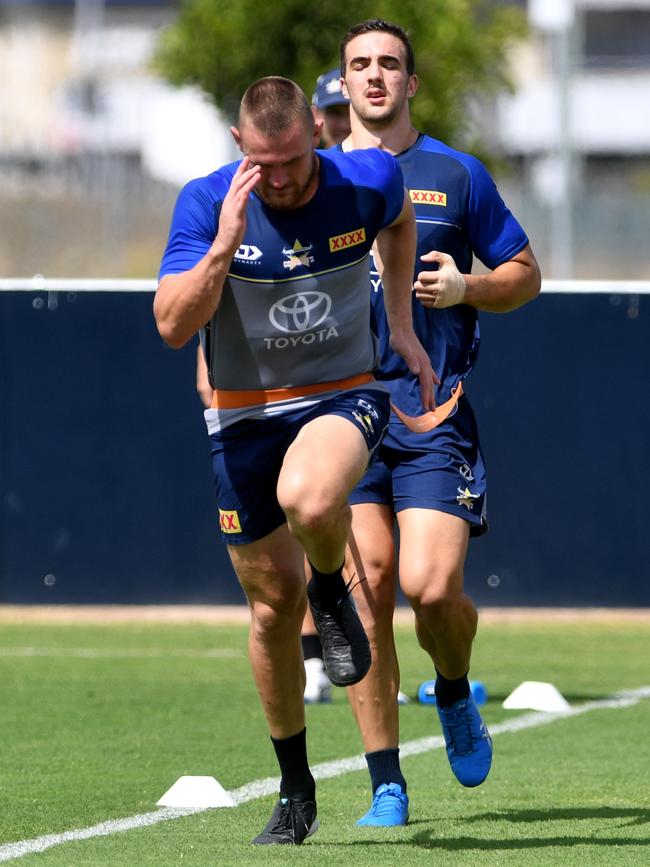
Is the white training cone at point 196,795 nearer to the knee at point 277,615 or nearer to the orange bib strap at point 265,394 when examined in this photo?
the knee at point 277,615

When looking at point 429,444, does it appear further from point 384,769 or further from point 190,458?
point 190,458

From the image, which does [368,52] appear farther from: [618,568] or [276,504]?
[618,568]

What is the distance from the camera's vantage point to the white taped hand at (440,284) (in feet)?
20.0

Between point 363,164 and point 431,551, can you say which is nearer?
point 363,164

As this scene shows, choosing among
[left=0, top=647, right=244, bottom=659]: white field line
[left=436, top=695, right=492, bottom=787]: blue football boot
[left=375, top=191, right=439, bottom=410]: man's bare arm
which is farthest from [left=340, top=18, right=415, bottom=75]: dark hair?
[left=0, top=647, right=244, bottom=659]: white field line

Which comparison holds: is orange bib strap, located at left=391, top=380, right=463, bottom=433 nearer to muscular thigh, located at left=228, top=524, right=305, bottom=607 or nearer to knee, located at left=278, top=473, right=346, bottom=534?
muscular thigh, located at left=228, top=524, right=305, bottom=607

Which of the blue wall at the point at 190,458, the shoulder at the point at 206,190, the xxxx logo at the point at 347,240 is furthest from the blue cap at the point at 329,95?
the blue wall at the point at 190,458

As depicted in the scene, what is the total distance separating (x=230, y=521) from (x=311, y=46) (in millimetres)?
16498

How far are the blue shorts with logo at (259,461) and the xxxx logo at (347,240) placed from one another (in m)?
0.46

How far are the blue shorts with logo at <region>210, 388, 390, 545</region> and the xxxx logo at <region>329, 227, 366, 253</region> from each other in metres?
0.46

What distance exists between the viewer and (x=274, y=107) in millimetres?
5387

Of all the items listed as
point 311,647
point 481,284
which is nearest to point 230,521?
point 481,284

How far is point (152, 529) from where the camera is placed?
44.4ft

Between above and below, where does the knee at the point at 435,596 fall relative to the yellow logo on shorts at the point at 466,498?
below
